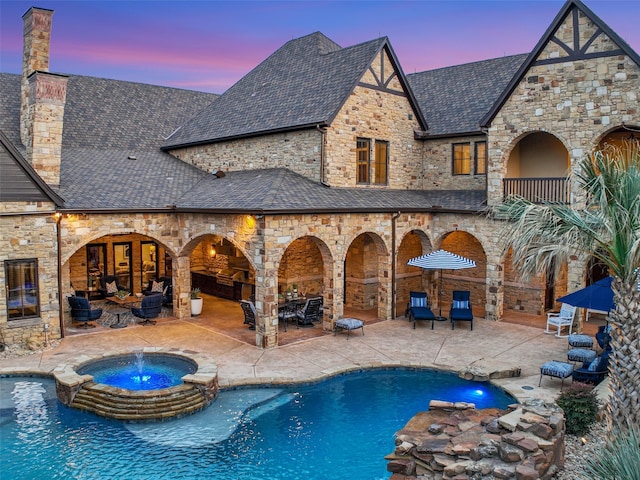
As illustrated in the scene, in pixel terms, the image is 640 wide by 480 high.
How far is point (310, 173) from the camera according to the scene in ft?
61.7

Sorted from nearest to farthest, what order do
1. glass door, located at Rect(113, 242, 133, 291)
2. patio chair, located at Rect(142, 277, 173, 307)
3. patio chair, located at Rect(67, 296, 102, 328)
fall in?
patio chair, located at Rect(67, 296, 102, 328) → patio chair, located at Rect(142, 277, 173, 307) → glass door, located at Rect(113, 242, 133, 291)

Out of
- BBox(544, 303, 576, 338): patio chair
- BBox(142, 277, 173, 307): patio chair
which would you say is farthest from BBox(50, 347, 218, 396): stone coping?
BBox(544, 303, 576, 338): patio chair

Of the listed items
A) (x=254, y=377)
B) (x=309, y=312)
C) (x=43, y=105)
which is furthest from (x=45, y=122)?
(x=254, y=377)

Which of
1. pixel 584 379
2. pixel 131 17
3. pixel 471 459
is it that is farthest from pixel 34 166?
pixel 584 379

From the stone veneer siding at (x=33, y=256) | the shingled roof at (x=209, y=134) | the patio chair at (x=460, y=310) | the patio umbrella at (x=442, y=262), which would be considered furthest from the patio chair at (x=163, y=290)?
the patio chair at (x=460, y=310)

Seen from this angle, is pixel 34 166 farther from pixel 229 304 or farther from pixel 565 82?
pixel 565 82

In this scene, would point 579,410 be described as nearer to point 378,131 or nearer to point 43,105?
point 378,131

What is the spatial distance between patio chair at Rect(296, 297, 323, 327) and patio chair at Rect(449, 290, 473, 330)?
450cm

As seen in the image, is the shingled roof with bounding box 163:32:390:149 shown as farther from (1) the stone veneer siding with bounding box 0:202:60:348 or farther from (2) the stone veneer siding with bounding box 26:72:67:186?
(1) the stone veneer siding with bounding box 0:202:60:348

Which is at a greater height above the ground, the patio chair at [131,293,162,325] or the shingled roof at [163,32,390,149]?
the shingled roof at [163,32,390,149]

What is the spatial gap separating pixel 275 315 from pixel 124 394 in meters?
5.34

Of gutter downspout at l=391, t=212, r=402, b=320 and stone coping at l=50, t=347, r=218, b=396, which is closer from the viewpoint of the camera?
stone coping at l=50, t=347, r=218, b=396

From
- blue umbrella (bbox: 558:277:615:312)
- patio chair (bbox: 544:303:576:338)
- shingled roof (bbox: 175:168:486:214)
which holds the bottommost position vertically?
patio chair (bbox: 544:303:576:338)

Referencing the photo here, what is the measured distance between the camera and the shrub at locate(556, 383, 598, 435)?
959 centimetres
